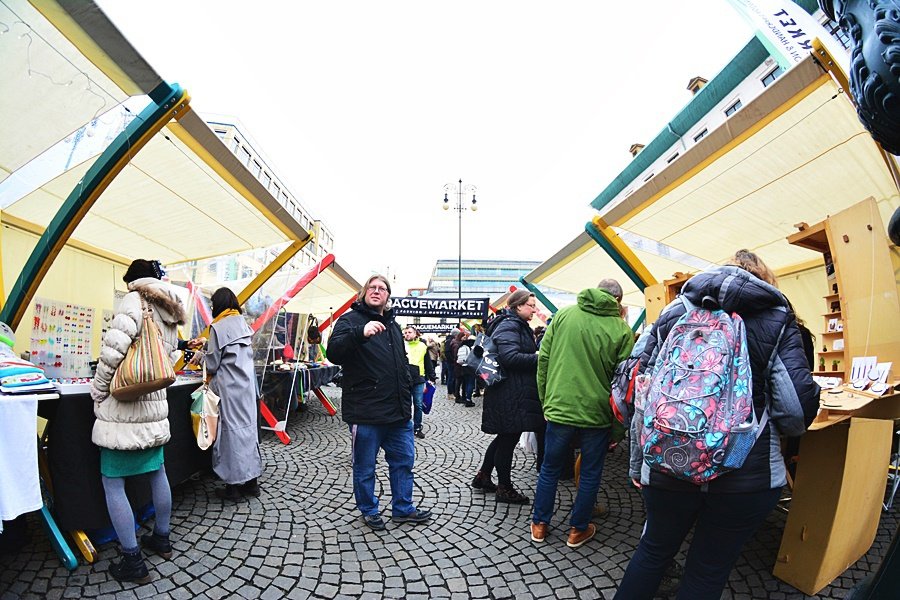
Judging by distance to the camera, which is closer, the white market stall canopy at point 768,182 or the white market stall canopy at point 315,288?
the white market stall canopy at point 768,182

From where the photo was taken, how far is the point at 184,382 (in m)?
3.49

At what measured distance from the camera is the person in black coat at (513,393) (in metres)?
3.36

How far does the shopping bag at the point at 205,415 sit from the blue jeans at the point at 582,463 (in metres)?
2.52

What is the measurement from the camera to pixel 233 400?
354cm

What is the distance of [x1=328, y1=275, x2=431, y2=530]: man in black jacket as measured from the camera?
2.91 meters

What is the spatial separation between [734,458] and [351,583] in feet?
6.80

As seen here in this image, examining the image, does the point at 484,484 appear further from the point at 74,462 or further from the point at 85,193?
the point at 85,193

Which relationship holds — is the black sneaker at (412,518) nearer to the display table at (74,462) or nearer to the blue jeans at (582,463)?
the blue jeans at (582,463)

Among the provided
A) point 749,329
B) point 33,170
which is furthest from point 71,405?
point 749,329

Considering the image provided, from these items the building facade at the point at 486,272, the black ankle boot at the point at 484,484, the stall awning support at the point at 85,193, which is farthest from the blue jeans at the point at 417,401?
the building facade at the point at 486,272

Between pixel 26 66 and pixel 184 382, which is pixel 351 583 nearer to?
pixel 184 382

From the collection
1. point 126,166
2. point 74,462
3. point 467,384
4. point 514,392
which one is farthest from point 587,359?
point 467,384

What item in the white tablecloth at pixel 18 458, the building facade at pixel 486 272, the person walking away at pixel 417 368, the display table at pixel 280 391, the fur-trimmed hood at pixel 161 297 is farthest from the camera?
the building facade at pixel 486 272

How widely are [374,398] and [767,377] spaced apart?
7.38 ft
